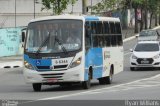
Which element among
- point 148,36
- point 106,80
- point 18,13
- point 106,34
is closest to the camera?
point 106,34

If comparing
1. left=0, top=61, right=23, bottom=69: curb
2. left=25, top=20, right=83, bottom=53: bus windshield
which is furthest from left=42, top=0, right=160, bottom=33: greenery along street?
left=25, top=20, right=83, bottom=53: bus windshield

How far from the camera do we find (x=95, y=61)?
84.8ft

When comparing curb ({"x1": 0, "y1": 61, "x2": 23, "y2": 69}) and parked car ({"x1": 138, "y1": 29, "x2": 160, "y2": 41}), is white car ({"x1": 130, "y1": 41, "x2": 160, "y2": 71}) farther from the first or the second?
parked car ({"x1": 138, "y1": 29, "x2": 160, "y2": 41})

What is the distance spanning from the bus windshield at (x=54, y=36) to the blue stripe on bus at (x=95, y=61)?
848 mm

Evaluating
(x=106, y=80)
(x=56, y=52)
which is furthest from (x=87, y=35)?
(x=106, y=80)

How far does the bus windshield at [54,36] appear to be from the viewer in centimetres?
2411

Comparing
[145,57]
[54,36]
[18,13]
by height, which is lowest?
[145,57]

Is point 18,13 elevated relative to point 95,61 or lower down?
elevated

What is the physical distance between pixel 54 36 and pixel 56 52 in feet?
2.20

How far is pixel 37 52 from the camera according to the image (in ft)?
78.9

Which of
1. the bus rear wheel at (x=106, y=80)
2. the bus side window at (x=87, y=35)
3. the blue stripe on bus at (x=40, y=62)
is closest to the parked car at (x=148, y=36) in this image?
the bus rear wheel at (x=106, y=80)

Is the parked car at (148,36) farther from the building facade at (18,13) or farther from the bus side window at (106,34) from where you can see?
the bus side window at (106,34)

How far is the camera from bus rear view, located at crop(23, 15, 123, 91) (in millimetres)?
23828

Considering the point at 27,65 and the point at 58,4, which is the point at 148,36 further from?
the point at 27,65
